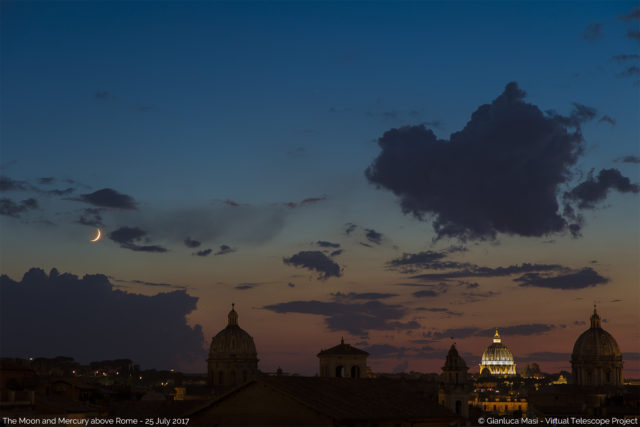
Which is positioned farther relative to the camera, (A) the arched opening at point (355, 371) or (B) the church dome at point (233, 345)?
(B) the church dome at point (233, 345)

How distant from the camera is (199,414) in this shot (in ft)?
123

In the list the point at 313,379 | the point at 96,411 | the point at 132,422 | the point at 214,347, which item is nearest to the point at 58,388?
the point at 96,411

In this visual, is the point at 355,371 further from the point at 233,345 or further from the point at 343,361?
the point at 233,345

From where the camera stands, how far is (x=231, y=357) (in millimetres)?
139000

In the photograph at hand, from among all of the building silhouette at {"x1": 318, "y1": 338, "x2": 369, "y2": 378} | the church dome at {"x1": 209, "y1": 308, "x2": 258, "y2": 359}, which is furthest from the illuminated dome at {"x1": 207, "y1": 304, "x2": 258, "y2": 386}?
the building silhouette at {"x1": 318, "y1": 338, "x2": 369, "y2": 378}

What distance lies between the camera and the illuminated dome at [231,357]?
138375 millimetres

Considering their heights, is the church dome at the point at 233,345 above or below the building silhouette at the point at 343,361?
above

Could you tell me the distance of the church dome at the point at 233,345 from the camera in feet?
458

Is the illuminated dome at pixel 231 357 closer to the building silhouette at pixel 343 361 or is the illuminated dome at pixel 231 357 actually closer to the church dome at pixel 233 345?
the church dome at pixel 233 345

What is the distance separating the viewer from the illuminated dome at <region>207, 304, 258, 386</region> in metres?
138

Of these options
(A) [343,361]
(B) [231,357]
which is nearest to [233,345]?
(B) [231,357]

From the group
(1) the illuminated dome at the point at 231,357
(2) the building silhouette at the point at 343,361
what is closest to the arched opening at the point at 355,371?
(2) the building silhouette at the point at 343,361

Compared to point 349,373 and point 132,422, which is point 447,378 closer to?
point 349,373

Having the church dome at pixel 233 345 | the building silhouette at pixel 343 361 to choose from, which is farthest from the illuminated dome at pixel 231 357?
the building silhouette at pixel 343 361
